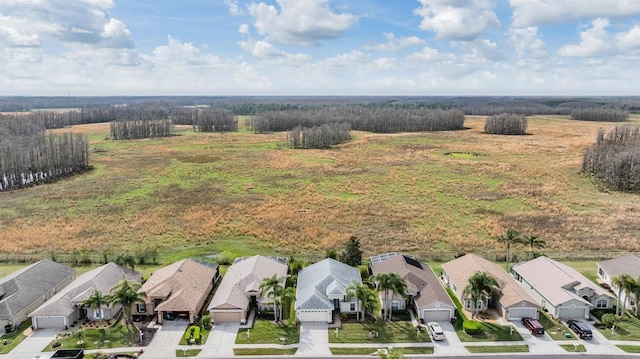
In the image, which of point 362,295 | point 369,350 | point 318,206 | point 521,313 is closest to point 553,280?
point 521,313


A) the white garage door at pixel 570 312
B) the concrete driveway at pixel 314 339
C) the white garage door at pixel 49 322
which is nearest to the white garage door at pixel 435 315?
the concrete driveway at pixel 314 339

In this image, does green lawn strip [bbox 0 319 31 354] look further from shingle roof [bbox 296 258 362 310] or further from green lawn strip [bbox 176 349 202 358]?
shingle roof [bbox 296 258 362 310]

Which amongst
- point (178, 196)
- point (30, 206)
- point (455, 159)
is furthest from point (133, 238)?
point (455, 159)

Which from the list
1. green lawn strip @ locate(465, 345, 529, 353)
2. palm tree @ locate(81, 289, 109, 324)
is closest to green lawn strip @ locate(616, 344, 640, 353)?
green lawn strip @ locate(465, 345, 529, 353)

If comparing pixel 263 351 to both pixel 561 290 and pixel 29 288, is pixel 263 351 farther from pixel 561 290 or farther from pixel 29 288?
pixel 561 290

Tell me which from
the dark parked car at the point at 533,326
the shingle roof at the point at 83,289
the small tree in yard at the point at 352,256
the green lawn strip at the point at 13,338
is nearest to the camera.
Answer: the green lawn strip at the point at 13,338

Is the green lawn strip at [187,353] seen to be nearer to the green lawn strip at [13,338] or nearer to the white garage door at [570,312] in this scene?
the green lawn strip at [13,338]

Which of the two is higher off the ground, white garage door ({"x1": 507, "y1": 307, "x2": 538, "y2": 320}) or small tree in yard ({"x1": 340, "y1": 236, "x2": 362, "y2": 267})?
small tree in yard ({"x1": 340, "y1": 236, "x2": 362, "y2": 267})
